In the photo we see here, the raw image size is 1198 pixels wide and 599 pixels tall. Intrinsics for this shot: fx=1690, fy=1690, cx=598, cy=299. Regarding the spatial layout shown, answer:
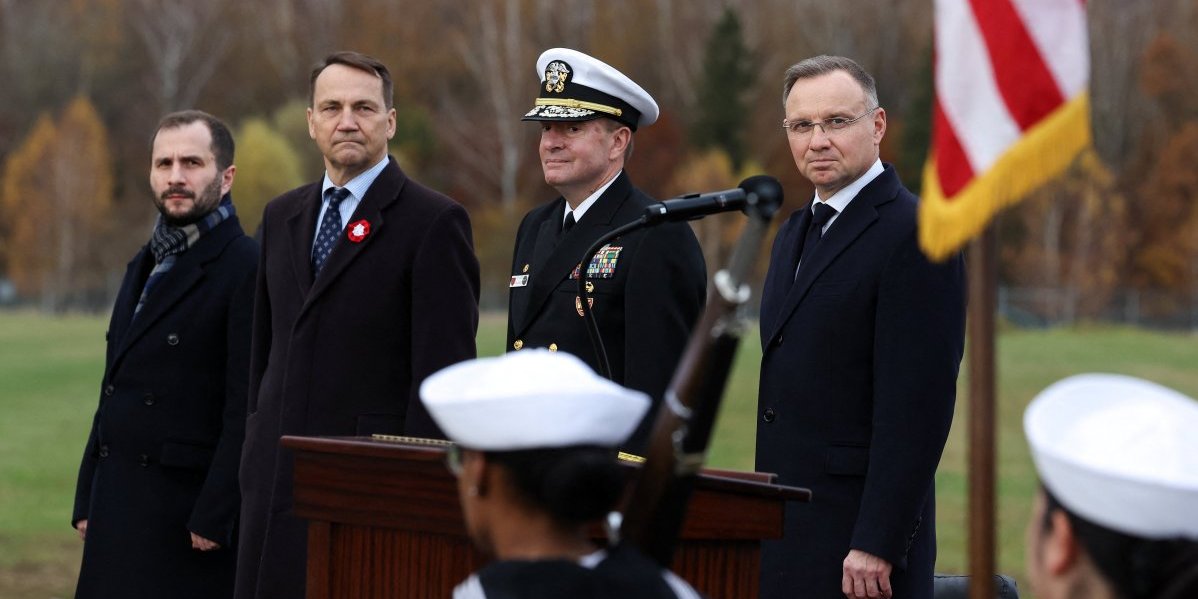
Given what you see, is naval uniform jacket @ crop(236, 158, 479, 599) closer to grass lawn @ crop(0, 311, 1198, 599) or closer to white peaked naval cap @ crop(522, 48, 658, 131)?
white peaked naval cap @ crop(522, 48, 658, 131)

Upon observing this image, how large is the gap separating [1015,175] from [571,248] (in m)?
2.41

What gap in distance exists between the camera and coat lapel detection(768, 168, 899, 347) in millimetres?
4488

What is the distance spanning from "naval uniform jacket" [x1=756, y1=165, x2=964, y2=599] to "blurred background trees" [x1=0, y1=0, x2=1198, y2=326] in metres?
51.3

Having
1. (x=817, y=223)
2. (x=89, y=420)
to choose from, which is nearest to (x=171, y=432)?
(x=817, y=223)

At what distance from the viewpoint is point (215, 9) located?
2525 inches

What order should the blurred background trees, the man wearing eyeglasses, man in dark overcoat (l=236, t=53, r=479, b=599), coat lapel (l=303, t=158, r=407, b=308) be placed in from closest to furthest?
1. the man wearing eyeglasses
2. man in dark overcoat (l=236, t=53, r=479, b=599)
3. coat lapel (l=303, t=158, r=407, b=308)
4. the blurred background trees

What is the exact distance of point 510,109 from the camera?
58.0 metres

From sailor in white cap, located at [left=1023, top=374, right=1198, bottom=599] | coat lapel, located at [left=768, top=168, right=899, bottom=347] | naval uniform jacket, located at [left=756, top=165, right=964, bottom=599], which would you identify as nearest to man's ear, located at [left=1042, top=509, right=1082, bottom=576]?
sailor in white cap, located at [left=1023, top=374, right=1198, bottom=599]

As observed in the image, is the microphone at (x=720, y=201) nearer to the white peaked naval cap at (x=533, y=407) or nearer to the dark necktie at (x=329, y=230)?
the white peaked naval cap at (x=533, y=407)

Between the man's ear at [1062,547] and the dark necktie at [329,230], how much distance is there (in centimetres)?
297

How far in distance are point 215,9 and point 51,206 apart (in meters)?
9.78

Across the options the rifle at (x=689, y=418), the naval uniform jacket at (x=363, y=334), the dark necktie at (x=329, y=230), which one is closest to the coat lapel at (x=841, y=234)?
the naval uniform jacket at (x=363, y=334)

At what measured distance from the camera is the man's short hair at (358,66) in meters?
5.08

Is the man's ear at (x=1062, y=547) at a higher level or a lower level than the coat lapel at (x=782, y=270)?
lower
